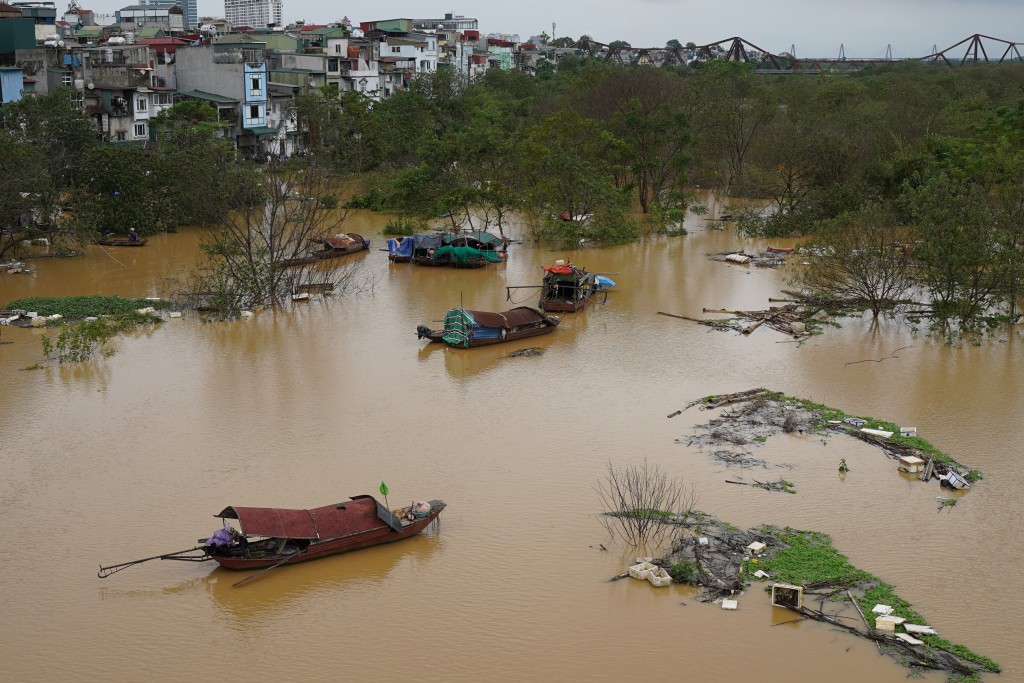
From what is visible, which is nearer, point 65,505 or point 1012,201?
point 65,505

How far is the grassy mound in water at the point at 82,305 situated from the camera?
20812 mm

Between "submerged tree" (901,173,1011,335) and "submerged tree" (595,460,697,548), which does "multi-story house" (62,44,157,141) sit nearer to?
"submerged tree" (901,173,1011,335)

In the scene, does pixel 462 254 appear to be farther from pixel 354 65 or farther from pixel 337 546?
pixel 354 65

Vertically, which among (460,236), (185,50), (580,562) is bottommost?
(580,562)

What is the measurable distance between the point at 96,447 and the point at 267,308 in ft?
25.4

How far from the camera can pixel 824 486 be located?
1314 cm

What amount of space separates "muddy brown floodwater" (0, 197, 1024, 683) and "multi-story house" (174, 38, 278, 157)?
24.1 m

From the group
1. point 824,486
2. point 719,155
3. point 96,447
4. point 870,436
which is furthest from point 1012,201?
point 96,447

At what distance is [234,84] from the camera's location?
43469mm

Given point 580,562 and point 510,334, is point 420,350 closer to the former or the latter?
point 510,334

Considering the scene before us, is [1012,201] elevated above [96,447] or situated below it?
above

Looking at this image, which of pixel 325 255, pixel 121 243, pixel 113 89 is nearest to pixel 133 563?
pixel 325 255

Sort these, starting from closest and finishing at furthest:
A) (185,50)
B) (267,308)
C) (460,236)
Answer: (267,308)
(460,236)
(185,50)

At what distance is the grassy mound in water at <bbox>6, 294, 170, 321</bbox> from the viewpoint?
20.8 m
